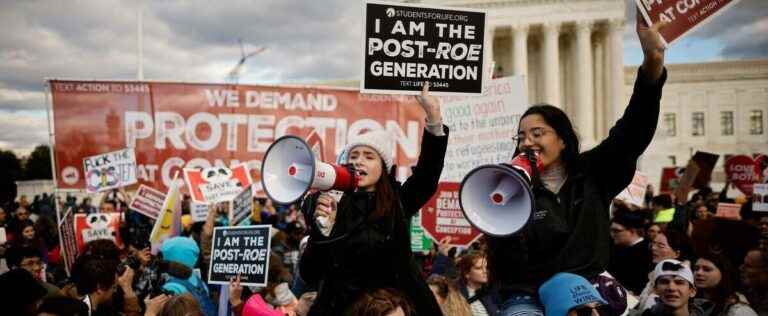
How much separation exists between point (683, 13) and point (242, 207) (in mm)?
6876

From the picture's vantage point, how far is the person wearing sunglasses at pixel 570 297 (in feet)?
8.77

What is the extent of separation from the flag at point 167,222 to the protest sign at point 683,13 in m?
6.49

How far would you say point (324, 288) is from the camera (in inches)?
136

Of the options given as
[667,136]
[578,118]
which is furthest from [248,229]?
[667,136]

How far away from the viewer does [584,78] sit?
49125 millimetres

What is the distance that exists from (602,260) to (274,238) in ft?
21.7

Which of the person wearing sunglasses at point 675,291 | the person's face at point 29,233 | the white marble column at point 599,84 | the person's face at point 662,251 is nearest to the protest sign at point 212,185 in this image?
the person's face at point 29,233

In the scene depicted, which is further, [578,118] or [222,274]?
[578,118]

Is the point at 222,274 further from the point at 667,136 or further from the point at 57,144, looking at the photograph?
the point at 667,136

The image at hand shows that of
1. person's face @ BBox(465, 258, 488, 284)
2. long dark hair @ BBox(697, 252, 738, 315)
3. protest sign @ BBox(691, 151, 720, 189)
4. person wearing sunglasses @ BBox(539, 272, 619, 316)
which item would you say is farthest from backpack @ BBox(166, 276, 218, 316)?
protest sign @ BBox(691, 151, 720, 189)

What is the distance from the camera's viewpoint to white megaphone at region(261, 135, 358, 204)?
3.26 metres

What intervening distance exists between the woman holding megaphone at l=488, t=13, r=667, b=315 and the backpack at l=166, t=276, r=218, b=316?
3.29m

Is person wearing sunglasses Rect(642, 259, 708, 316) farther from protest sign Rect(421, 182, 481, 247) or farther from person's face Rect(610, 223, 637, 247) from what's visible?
protest sign Rect(421, 182, 481, 247)

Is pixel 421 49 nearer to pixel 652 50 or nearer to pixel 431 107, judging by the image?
pixel 431 107
